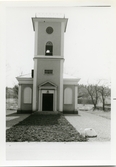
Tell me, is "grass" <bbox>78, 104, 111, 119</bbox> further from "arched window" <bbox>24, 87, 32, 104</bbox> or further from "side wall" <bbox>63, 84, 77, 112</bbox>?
"arched window" <bbox>24, 87, 32, 104</bbox>

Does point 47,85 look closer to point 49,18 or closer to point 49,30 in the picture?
point 49,30

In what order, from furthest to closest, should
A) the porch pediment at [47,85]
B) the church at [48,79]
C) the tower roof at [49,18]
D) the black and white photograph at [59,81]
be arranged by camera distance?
the porch pediment at [47,85] < the church at [48,79] < the tower roof at [49,18] < the black and white photograph at [59,81]

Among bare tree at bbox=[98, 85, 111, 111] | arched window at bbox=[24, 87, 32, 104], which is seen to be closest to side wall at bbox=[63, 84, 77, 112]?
bare tree at bbox=[98, 85, 111, 111]

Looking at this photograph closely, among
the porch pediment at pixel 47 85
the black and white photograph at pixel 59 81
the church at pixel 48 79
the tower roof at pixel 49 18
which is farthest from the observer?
the porch pediment at pixel 47 85

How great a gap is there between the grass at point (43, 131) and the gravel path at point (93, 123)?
0.13 metres

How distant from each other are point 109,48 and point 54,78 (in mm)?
1300

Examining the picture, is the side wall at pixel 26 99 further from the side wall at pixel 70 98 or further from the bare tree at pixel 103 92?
the bare tree at pixel 103 92

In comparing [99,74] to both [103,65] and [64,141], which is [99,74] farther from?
[64,141]

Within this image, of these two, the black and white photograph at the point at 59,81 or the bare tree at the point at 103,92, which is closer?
the black and white photograph at the point at 59,81

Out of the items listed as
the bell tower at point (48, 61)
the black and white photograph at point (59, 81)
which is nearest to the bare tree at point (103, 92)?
the black and white photograph at point (59, 81)

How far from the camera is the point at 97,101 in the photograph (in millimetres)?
5176

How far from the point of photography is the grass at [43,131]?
486 cm

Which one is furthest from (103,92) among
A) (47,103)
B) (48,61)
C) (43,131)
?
(43,131)

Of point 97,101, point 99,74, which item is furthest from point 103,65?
point 97,101
